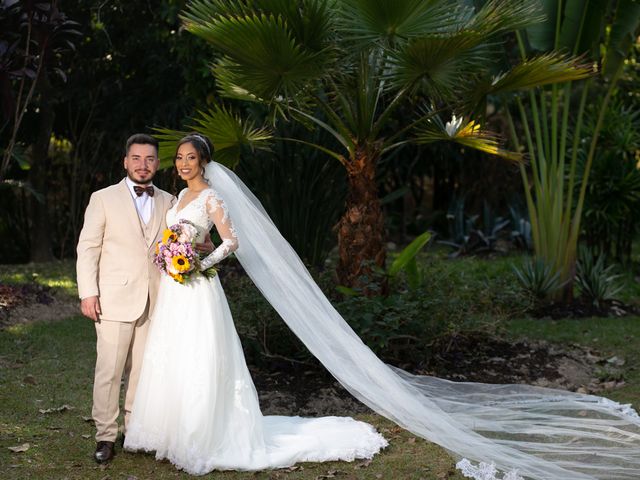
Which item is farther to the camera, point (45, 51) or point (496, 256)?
point (496, 256)

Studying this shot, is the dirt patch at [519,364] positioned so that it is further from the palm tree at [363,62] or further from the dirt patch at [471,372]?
the palm tree at [363,62]

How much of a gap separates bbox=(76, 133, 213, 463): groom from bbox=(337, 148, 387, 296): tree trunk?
269 centimetres

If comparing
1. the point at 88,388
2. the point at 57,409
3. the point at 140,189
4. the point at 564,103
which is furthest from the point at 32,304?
the point at 564,103

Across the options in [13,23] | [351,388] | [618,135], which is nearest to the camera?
[351,388]

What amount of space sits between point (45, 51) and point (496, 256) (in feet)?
26.2

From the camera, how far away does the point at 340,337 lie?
5957 millimetres

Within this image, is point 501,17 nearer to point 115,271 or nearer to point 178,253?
point 178,253

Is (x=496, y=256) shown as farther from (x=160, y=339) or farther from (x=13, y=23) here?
(x=160, y=339)

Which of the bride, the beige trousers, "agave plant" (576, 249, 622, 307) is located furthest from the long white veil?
"agave plant" (576, 249, 622, 307)

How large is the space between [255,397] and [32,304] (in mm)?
5626

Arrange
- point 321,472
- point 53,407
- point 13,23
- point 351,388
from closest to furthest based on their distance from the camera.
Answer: point 321,472 < point 351,388 < point 53,407 < point 13,23

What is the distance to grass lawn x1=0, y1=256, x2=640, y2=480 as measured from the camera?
5.55 m

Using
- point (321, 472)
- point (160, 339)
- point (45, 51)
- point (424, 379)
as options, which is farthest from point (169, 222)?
point (45, 51)

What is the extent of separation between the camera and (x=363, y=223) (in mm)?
8195
